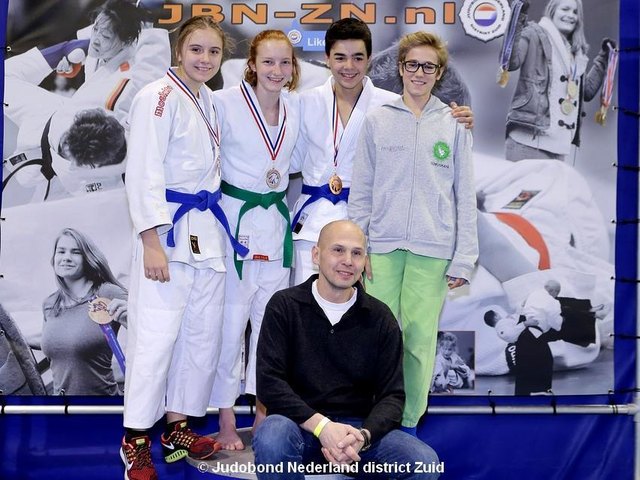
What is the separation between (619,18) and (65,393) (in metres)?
3.32

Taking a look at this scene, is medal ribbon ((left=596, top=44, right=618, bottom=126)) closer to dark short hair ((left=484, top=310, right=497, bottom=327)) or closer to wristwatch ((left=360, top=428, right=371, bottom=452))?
dark short hair ((left=484, top=310, right=497, bottom=327))

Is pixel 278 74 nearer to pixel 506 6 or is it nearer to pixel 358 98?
Answer: pixel 358 98

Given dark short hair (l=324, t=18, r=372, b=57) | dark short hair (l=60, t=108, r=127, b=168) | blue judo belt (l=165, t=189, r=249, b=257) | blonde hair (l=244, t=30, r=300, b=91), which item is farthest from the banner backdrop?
blue judo belt (l=165, t=189, r=249, b=257)

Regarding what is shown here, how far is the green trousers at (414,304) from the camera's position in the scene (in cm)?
328

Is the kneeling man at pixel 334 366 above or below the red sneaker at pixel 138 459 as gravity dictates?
above

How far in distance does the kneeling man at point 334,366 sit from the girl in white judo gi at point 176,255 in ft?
2.03

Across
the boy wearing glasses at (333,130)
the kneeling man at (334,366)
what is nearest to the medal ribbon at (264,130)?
the boy wearing glasses at (333,130)

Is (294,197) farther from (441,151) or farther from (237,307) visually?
(441,151)

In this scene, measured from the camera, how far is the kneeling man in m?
2.64

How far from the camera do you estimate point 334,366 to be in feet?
9.12

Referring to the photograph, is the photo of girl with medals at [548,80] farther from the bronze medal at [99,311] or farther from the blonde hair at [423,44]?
the bronze medal at [99,311]

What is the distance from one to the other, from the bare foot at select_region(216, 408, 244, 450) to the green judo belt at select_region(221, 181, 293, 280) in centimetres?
→ 62

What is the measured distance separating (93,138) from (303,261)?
1.28 metres

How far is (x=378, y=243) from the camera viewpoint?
3305 mm
